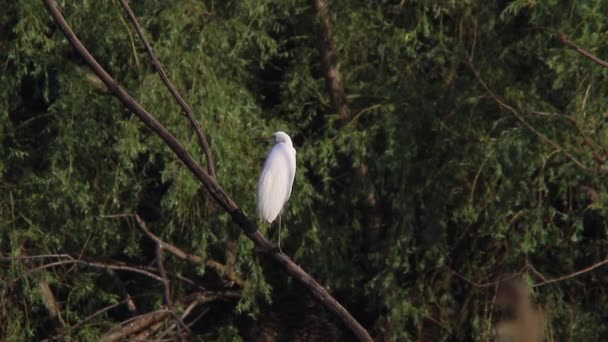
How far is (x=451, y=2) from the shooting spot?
4750mm

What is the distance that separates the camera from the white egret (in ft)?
12.6

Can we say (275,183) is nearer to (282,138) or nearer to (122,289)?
(282,138)

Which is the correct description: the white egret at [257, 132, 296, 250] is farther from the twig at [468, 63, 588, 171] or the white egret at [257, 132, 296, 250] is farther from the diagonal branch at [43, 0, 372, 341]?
the diagonal branch at [43, 0, 372, 341]

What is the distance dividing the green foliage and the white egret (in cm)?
67

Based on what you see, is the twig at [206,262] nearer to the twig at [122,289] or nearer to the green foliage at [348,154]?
the green foliage at [348,154]

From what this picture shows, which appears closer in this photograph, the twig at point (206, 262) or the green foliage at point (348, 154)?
the green foliage at point (348, 154)

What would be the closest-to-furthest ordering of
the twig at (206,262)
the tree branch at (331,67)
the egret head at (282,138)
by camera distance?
1. the egret head at (282,138)
2. the twig at (206,262)
3. the tree branch at (331,67)

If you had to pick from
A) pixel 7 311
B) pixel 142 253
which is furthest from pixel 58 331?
pixel 142 253

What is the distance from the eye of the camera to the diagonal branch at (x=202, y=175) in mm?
1897

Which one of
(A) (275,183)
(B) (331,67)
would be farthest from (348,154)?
(A) (275,183)

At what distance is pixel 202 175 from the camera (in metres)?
1.94

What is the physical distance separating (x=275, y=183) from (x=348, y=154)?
1022mm

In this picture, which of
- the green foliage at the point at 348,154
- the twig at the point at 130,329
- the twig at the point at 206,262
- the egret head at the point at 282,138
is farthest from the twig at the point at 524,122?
the twig at the point at 130,329

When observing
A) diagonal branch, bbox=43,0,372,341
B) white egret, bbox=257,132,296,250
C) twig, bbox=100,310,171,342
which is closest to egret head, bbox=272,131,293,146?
white egret, bbox=257,132,296,250
